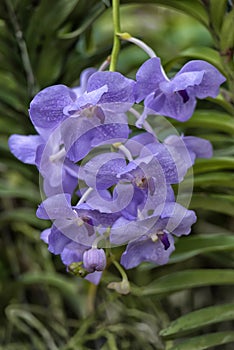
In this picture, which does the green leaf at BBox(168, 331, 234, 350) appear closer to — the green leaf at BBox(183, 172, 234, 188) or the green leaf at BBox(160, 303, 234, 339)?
the green leaf at BBox(160, 303, 234, 339)

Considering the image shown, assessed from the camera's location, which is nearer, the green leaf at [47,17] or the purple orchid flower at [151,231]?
the purple orchid flower at [151,231]

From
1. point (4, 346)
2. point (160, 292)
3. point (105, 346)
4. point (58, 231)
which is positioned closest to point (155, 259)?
point (58, 231)

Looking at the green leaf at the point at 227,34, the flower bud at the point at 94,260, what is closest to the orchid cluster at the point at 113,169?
the flower bud at the point at 94,260

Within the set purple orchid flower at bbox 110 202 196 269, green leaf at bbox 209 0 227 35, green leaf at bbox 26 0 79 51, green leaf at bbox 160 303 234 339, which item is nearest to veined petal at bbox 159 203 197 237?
purple orchid flower at bbox 110 202 196 269

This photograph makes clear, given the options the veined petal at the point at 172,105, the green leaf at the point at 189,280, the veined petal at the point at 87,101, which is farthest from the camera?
the green leaf at the point at 189,280

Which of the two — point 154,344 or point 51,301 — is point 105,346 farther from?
point 51,301

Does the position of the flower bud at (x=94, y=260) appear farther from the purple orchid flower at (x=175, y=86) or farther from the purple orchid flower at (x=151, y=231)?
the purple orchid flower at (x=175, y=86)

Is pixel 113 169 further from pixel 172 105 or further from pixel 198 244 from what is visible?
pixel 198 244

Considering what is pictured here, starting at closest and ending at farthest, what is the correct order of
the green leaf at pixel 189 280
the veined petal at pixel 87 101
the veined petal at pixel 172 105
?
1. the veined petal at pixel 87 101
2. the veined petal at pixel 172 105
3. the green leaf at pixel 189 280
